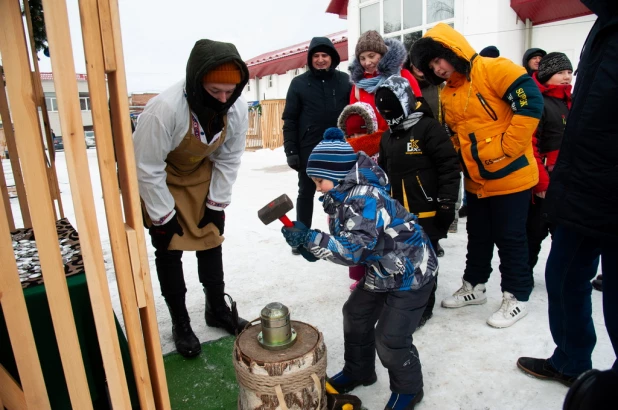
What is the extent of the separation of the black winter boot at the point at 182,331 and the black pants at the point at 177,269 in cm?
7

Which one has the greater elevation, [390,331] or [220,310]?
[390,331]

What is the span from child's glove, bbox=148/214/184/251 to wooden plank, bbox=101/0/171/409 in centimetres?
94

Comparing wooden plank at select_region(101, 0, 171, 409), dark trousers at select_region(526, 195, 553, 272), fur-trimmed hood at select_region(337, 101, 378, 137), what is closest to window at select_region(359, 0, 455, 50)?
fur-trimmed hood at select_region(337, 101, 378, 137)

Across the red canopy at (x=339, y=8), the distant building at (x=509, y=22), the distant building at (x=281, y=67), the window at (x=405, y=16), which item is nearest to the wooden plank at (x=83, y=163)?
the distant building at (x=509, y=22)

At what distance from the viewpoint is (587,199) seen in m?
1.66

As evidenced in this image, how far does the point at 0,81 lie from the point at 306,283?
8.23 ft

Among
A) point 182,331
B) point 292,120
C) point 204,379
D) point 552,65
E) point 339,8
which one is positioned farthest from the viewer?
point 339,8

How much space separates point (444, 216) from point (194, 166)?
1.52 m

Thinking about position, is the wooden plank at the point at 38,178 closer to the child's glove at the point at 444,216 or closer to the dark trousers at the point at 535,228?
the child's glove at the point at 444,216

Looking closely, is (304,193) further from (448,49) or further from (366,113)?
(448,49)

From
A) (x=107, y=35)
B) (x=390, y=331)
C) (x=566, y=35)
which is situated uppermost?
(x=566, y=35)


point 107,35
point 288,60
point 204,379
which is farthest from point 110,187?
point 288,60

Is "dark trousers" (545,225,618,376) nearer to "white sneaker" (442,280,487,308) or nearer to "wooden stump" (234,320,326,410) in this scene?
"white sneaker" (442,280,487,308)

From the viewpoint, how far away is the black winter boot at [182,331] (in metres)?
2.56
